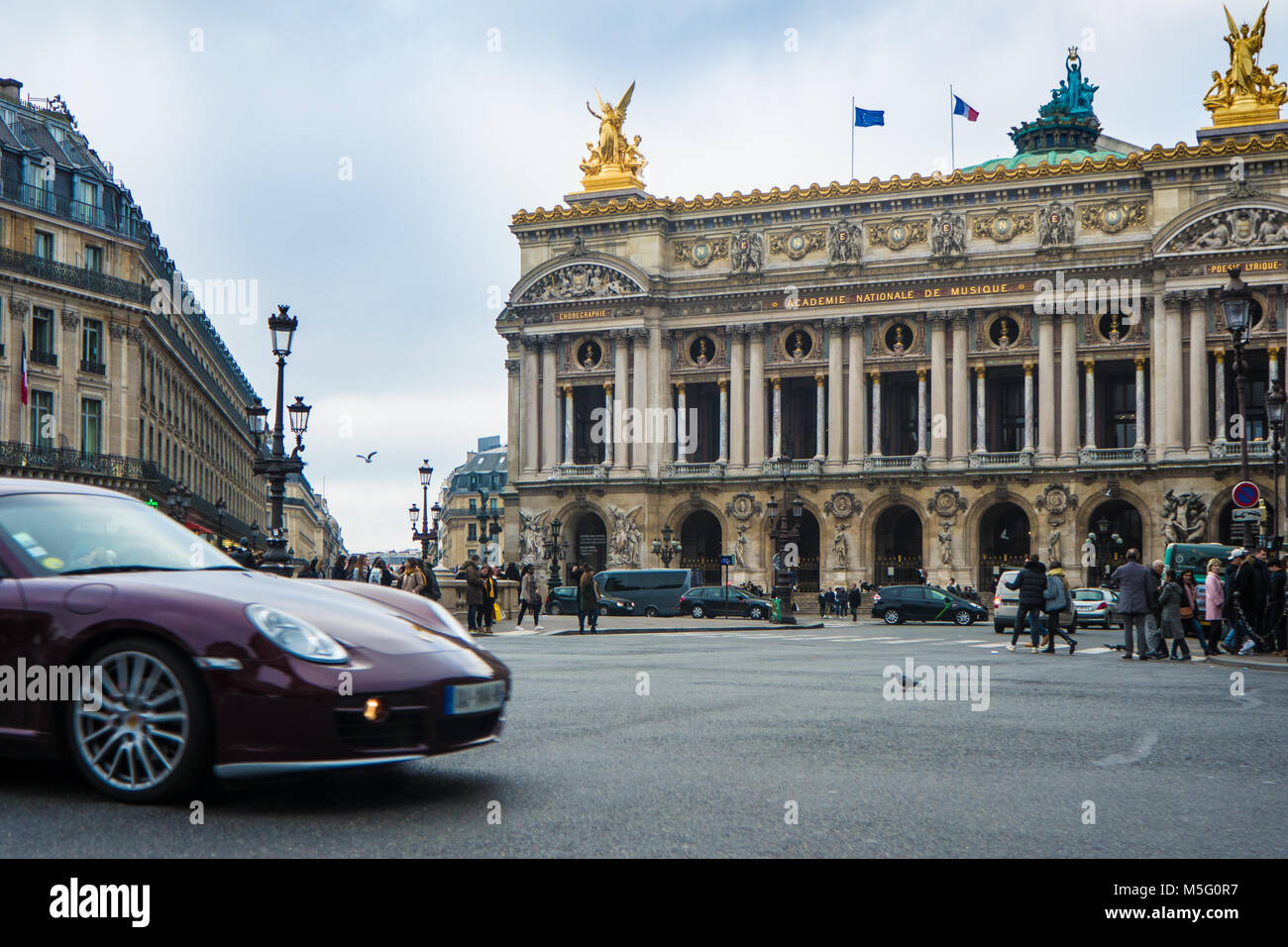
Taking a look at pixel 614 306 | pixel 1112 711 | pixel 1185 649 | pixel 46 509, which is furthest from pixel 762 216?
pixel 46 509

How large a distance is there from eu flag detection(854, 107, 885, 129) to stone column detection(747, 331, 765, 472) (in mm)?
11303

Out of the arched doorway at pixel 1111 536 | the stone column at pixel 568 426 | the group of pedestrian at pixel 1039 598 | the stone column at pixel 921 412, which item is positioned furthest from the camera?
the stone column at pixel 568 426

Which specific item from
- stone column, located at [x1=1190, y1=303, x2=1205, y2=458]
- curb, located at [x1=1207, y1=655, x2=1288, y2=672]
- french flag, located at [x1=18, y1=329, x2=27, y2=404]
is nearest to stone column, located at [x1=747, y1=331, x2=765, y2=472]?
stone column, located at [x1=1190, y1=303, x2=1205, y2=458]

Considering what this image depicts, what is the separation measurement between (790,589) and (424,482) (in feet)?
46.9

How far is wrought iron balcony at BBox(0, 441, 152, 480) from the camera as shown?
49.4m

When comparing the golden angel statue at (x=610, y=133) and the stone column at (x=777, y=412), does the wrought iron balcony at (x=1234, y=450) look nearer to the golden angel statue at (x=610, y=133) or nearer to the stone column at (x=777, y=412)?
the stone column at (x=777, y=412)

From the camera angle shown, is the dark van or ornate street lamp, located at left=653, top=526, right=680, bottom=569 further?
ornate street lamp, located at left=653, top=526, right=680, bottom=569

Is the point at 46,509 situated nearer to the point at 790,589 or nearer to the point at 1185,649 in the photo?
the point at 1185,649

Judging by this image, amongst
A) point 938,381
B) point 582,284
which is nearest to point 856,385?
point 938,381

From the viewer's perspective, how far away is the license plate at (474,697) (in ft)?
23.8

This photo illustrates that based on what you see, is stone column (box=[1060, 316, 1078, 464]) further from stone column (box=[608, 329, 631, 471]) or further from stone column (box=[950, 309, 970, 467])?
stone column (box=[608, 329, 631, 471])

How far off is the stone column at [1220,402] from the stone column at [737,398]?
21.8 m

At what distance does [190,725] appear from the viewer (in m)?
6.82

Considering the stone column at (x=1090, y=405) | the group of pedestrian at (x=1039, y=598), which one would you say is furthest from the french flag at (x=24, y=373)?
the stone column at (x=1090, y=405)
